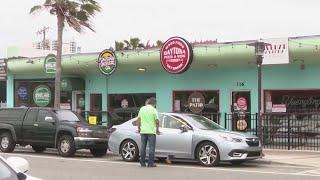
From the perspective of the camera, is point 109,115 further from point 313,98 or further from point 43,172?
point 43,172

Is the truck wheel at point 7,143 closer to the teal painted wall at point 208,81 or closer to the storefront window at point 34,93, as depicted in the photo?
the teal painted wall at point 208,81

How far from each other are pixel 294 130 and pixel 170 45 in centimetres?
577

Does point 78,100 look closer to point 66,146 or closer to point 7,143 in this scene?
point 7,143

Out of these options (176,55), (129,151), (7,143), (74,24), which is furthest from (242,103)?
(7,143)

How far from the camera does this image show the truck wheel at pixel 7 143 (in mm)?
20281

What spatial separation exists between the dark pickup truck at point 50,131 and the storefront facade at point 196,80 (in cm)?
516

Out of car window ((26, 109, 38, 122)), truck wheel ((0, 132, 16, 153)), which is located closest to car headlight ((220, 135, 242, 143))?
car window ((26, 109, 38, 122))

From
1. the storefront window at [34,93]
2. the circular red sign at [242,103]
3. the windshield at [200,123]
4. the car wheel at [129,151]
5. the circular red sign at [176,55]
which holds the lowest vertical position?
the car wheel at [129,151]

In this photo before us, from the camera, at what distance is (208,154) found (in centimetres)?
1577

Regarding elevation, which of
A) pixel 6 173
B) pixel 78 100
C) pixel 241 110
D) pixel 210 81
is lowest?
pixel 6 173

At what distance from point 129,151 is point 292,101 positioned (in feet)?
25.8

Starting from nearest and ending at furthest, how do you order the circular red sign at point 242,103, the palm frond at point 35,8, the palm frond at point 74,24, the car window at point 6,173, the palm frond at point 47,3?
the car window at point 6,173
the circular red sign at point 242,103
the palm frond at point 47,3
the palm frond at point 74,24
the palm frond at point 35,8

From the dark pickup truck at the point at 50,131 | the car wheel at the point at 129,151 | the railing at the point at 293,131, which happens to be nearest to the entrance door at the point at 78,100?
the dark pickup truck at the point at 50,131

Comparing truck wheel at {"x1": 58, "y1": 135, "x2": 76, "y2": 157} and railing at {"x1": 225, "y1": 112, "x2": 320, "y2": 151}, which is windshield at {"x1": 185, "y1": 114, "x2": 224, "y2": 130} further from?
railing at {"x1": 225, "y1": 112, "x2": 320, "y2": 151}
